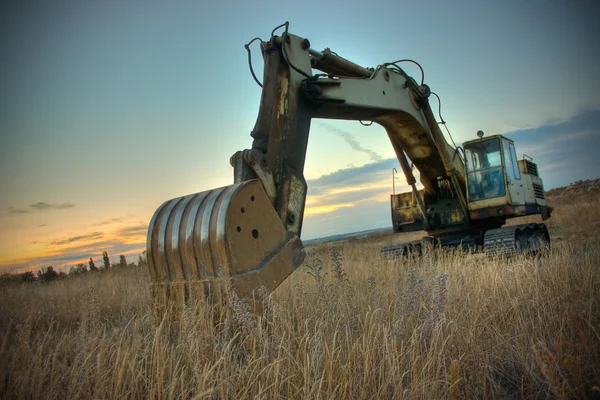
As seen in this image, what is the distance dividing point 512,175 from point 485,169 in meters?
0.56

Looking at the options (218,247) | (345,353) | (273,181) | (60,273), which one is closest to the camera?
(345,353)

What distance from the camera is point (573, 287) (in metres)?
4.39

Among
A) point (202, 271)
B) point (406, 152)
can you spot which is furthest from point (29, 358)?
point (406, 152)

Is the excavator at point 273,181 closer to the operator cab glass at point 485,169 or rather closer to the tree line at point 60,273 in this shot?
the operator cab glass at point 485,169

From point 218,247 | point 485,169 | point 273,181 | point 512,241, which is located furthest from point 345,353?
point 485,169

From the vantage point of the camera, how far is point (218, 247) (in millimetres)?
3299

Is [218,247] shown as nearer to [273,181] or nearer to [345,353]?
[273,181]

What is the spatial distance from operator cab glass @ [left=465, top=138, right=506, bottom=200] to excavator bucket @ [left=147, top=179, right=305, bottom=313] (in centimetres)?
612

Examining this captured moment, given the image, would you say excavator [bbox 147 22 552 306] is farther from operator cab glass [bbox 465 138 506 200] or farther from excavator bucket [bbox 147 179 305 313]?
operator cab glass [bbox 465 138 506 200]

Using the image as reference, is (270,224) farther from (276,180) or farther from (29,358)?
(29,358)

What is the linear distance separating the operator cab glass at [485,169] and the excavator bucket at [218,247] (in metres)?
6.12

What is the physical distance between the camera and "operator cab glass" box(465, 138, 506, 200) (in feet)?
28.3

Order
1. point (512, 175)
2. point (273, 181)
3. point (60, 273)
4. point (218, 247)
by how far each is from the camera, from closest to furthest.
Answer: point (218, 247) < point (273, 181) < point (512, 175) < point (60, 273)

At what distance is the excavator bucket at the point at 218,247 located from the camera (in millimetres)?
3318
